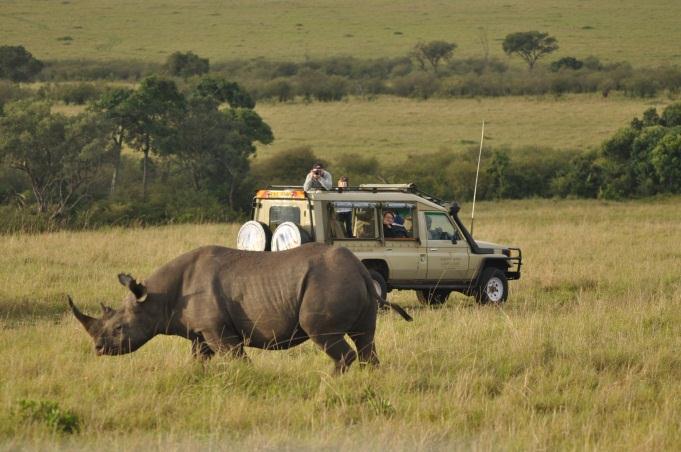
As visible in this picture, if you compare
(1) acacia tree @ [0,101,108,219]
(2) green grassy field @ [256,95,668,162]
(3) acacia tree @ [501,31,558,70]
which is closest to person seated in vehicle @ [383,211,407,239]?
(1) acacia tree @ [0,101,108,219]

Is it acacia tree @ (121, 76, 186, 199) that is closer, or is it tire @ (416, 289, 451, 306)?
tire @ (416, 289, 451, 306)

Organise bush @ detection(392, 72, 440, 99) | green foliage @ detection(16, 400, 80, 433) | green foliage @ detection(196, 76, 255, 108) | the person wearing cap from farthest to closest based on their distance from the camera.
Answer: bush @ detection(392, 72, 440, 99) < green foliage @ detection(196, 76, 255, 108) < the person wearing cap < green foliage @ detection(16, 400, 80, 433)

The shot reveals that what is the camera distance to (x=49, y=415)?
7.98 m

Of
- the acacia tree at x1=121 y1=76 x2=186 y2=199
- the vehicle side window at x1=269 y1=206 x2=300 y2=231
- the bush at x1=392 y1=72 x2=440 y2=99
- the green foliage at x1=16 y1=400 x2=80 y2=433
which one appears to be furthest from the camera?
the bush at x1=392 y1=72 x2=440 y2=99

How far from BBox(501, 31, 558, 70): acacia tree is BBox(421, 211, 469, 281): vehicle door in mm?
71845

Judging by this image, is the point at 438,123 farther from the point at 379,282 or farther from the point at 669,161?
the point at 379,282

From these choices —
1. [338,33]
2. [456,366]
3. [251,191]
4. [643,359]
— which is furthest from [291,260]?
[338,33]

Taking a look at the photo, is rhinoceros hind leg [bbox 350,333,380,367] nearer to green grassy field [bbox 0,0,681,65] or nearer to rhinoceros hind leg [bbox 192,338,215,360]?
rhinoceros hind leg [bbox 192,338,215,360]

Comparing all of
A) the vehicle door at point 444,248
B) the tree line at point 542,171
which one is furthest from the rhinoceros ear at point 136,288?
the tree line at point 542,171

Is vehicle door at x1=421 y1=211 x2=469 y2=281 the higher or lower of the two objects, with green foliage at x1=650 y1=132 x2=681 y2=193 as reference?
higher

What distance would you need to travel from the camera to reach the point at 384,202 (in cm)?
1553

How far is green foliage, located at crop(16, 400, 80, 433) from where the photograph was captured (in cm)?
791

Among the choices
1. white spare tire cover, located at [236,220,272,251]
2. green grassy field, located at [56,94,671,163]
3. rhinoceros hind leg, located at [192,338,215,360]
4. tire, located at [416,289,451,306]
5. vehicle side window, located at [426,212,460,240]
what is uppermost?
rhinoceros hind leg, located at [192,338,215,360]

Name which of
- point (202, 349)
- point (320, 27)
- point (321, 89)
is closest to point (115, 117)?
point (202, 349)
